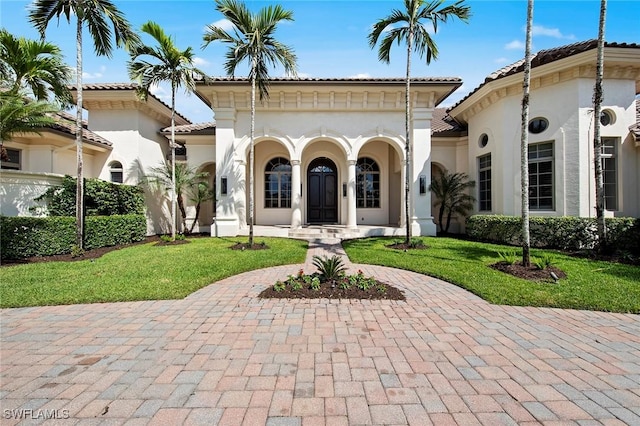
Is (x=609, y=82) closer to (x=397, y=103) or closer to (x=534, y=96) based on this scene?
(x=534, y=96)

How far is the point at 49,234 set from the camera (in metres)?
8.77

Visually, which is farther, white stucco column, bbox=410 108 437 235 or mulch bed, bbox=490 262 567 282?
white stucco column, bbox=410 108 437 235

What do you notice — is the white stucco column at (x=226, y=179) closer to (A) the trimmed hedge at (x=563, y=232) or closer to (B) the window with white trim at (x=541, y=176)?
(A) the trimmed hedge at (x=563, y=232)

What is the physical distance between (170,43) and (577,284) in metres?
14.7

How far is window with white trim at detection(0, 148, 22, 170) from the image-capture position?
37.0 feet

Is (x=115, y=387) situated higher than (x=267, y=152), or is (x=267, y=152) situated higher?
(x=267, y=152)

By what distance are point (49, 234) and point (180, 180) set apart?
17.3 ft

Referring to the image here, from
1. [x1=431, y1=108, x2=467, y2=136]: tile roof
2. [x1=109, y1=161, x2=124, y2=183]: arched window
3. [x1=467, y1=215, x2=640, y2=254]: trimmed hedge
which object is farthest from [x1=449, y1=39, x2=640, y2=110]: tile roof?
[x1=109, y1=161, x2=124, y2=183]: arched window

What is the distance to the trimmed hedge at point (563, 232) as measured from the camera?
8383mm

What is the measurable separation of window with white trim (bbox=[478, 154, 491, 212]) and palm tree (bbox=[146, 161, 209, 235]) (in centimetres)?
1362

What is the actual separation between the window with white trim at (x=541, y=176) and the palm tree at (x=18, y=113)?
56.6 ft

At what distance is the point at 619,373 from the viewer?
9.14 feet

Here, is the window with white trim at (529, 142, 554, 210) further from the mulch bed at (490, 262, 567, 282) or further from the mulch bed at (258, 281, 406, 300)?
the mulch bed at (258, 281, 406, 300)

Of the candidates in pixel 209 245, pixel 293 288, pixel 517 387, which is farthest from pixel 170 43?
pixel 517 387
